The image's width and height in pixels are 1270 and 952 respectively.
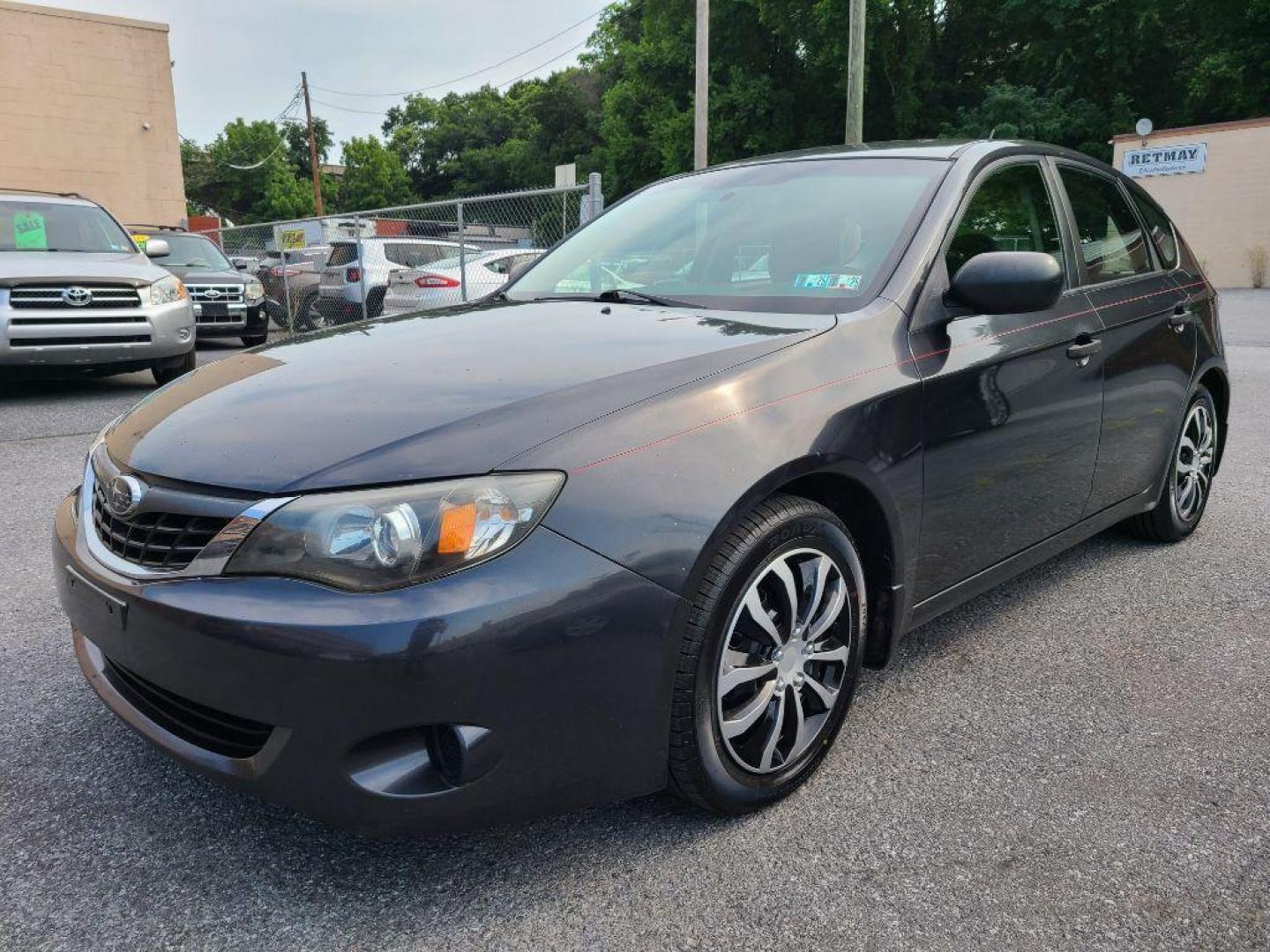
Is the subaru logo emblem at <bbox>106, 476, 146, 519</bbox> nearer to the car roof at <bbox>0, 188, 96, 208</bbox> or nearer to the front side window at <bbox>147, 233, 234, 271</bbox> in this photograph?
the car roof at <bbox>0, 188, 96, 208</bbox>

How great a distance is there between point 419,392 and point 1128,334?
2.54 m

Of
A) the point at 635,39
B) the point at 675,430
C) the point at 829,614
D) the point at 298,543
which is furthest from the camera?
the point at 635,39

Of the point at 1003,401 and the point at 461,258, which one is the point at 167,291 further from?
the point at 1003,401

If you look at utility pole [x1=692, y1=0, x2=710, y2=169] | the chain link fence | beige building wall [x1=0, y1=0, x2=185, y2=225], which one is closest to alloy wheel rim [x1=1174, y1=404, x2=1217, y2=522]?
the chain link fence

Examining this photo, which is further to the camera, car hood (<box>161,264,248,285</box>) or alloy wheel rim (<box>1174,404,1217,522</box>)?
car hood (<box>161,264,248,285</box>)

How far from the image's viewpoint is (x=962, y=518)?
2.71 m

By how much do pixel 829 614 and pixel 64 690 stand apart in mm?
2108

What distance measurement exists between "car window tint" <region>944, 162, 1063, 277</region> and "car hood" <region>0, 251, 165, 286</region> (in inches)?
275

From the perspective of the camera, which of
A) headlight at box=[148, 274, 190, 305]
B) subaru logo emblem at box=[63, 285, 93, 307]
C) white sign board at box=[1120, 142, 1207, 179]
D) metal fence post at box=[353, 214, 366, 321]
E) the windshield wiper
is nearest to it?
the windshield wiper

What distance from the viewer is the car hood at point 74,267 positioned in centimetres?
747

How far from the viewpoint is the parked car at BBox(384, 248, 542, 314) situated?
10.5 metres

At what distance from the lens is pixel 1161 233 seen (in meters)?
4.17

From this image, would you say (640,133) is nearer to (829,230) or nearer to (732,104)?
(732,104)

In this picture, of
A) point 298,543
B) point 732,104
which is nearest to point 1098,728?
point 298,543
